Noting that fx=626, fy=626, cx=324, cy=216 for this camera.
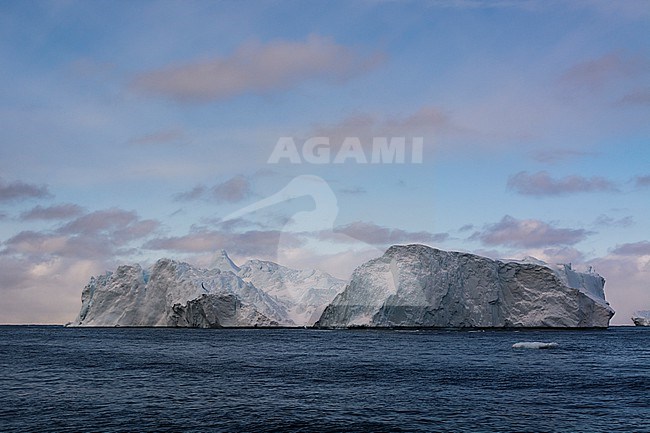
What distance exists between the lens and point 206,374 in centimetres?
3594

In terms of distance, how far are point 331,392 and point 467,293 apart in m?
58.8

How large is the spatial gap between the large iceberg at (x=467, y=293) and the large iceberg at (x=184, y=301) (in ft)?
63.1

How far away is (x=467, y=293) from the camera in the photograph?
83.9 m

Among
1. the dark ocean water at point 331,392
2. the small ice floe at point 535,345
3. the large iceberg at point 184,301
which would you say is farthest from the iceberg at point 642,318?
the dark ocean water at point 331,392

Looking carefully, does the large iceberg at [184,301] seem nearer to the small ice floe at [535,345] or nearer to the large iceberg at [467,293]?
the large iceberg at [467,293]

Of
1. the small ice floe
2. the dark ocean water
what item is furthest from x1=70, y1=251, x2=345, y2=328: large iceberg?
the small ice floe

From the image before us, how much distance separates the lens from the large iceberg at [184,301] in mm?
98625

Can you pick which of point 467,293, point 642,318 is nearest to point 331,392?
point 467,293

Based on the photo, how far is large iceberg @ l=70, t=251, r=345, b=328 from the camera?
9862 centimetres

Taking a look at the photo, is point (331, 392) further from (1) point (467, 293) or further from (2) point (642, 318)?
(2) point (642, 318)

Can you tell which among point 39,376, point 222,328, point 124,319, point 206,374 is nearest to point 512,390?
point 206,374

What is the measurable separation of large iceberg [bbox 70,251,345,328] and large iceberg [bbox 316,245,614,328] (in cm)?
1924

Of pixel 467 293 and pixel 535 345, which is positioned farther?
pixel 467 293

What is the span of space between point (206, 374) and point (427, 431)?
1905 centimetres
